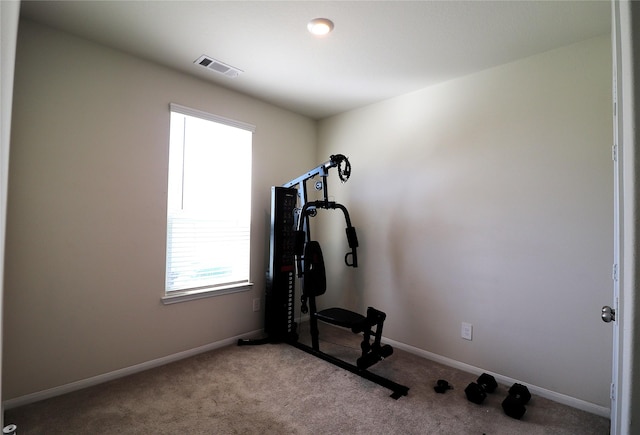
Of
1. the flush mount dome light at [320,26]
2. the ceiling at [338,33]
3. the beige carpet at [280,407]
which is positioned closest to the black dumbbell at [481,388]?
the beige carpet at [280,407]

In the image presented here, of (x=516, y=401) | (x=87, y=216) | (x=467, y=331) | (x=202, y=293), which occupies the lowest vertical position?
(x=516, y=401)

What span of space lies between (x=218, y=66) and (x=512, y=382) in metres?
3.49

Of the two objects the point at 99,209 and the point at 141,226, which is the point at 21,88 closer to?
the point at 99,209

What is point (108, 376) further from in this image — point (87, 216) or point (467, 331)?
A: point (467, 331)

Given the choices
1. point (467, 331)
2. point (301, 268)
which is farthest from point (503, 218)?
point (301, 268)

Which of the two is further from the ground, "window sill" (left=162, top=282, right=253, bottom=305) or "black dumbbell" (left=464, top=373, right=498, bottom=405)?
"window sill" (left=162, top=282, right=253, bottom=305)

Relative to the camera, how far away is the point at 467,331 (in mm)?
2635

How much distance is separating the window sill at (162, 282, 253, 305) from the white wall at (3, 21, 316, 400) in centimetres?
6

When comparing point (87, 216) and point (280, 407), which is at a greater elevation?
point (87, 216)

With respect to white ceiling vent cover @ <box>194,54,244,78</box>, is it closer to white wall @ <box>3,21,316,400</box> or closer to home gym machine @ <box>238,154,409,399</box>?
white wall @ <box>3,21,316,400</box>

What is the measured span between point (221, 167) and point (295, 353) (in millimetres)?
1943

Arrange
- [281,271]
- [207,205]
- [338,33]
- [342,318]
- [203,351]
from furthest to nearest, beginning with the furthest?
[281,271]
[207,205]
[203,351]
[342,318]
[338,33]

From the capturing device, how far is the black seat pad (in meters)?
2.51

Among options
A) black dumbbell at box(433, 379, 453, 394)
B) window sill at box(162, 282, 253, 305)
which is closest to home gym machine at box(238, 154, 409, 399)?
window sill at box(162, 282, 253, 305)
